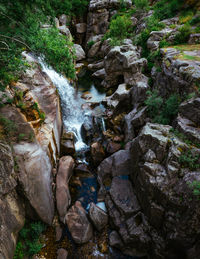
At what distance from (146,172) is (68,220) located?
5158mm

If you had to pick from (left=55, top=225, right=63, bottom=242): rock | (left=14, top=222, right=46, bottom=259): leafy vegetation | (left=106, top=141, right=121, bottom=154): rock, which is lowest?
(left=55, top=225, right=63, bottom=242): rock

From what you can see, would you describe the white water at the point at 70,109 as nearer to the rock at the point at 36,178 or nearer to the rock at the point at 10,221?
the rock at the point at 36,178

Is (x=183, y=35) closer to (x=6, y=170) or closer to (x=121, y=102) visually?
(x=121, y=102)

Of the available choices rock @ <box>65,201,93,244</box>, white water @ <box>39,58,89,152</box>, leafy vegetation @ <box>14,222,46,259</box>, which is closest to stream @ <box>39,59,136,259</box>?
white water @ <box>39,58,89,152</box>

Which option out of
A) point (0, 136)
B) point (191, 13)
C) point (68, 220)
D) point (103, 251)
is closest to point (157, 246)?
point (103, 251)

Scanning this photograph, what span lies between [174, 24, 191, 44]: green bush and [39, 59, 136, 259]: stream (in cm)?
914

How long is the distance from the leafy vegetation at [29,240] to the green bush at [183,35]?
55.4 feet

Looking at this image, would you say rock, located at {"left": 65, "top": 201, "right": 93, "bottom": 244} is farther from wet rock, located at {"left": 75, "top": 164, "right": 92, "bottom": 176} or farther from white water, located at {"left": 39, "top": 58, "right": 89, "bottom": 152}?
white water, located at {"left": 39, "top": 58, "right": 89, "bottom": 152}

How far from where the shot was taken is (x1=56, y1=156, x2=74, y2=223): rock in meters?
8.73

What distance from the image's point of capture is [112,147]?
1195 centimetres

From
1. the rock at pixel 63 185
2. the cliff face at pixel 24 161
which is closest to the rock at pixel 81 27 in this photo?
the cliff face at pixel 24 161

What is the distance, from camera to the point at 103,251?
298 inches

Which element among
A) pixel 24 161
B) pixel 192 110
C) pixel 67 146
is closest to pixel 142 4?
pixel 192 110

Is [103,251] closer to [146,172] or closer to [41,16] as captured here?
[146,172]
